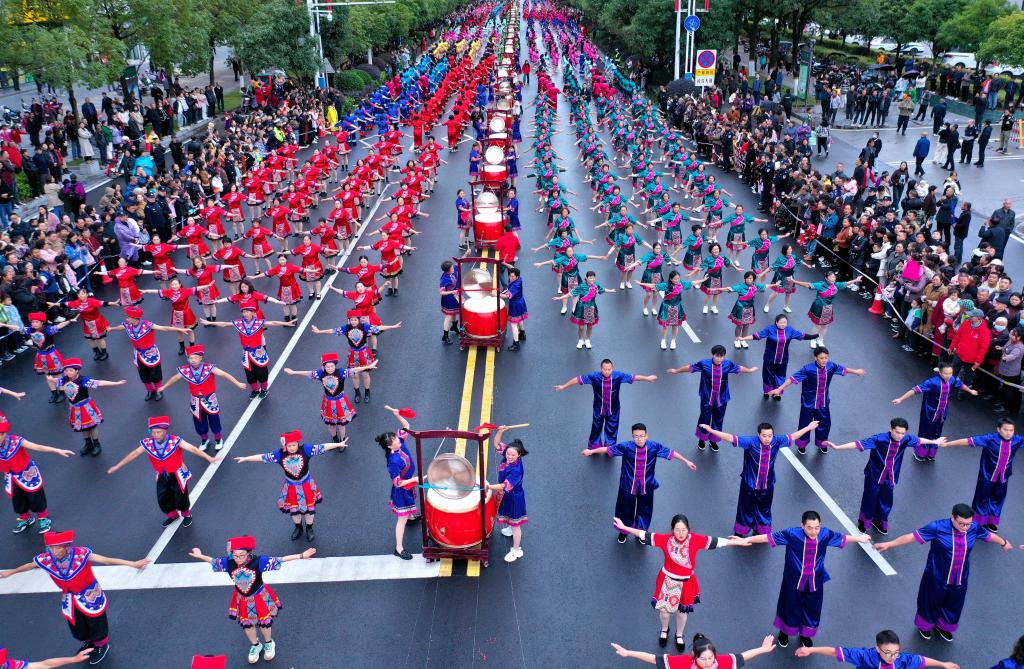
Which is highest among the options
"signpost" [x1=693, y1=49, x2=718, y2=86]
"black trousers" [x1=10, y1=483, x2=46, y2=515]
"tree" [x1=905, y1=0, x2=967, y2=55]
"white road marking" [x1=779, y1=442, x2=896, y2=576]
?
"tree" [x1=905, y1=0, x2=967, y2=55]

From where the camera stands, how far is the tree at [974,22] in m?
38.8

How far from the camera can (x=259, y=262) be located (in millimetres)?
19484

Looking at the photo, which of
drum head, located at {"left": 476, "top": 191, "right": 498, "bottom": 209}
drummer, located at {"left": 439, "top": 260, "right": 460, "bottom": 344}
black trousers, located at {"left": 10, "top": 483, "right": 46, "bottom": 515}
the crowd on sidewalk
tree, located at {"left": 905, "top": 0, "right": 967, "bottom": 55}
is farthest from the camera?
tree, located at {"left": 905, "top": 0, "right": 967, "bottom": 55}

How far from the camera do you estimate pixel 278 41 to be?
3941cm

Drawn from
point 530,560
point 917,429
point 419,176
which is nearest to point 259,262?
point 419,176

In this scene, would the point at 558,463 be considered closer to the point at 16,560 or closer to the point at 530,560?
the point at 530,560

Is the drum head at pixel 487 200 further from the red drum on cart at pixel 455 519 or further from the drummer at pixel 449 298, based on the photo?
the red drum on cart at pixel 455 519

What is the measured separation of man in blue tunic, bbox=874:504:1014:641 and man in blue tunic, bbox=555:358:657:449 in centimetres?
382

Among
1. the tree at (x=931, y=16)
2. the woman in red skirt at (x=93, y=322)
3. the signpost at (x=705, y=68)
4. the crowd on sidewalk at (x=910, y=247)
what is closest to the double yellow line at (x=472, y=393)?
the woman in red skirt at (x=93, y=322)

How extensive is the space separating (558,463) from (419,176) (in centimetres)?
Answer: 1363

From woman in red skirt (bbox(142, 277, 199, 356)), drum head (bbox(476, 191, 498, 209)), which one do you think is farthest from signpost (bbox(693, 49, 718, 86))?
woman in red skirt (bbox(142, 277, 199, 356))

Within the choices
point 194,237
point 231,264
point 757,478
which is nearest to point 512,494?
point 757,478

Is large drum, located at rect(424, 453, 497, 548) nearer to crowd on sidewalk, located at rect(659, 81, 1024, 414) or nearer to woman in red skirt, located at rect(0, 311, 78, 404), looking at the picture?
woman in red skirt, located at rect(0, 311, 78, 404)

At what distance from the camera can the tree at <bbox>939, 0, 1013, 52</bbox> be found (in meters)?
38.8
